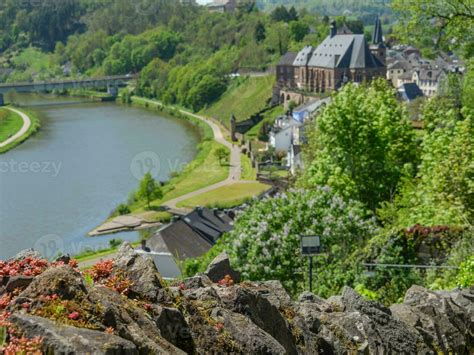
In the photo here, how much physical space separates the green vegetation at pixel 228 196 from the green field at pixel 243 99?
23954mm

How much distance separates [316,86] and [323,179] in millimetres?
50103

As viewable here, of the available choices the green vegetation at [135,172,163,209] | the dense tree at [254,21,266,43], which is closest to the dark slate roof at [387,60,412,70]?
the dense tree at [254,21,266,43]

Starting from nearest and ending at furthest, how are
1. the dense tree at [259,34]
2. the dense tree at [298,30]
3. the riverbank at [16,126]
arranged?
the riverbank at [16,126]
the dense tree at [298,30]
the dense tree at [259,34]

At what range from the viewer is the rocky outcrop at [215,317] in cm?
377

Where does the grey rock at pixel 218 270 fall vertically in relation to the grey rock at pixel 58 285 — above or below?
below

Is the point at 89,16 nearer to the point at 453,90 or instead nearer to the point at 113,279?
the point at 453,90

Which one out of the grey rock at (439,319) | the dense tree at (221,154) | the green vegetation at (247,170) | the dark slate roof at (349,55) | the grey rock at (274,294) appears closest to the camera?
the grey rock at (274,294)

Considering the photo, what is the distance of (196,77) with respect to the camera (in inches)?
2995

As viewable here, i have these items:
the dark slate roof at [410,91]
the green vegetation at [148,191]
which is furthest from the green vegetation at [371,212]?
the dark slate roof at [410,91]

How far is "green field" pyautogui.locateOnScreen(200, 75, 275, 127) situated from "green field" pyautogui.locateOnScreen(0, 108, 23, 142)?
17003 millimetres

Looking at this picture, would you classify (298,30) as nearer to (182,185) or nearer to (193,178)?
(193,178)

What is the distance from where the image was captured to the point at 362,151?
16.5 m

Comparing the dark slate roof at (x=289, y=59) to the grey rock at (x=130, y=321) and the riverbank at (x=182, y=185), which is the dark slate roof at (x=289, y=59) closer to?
the riverbank at (x=182, y=185)

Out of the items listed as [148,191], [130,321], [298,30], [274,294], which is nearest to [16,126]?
[148,191]
